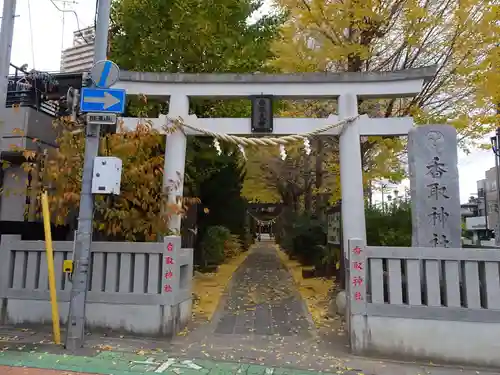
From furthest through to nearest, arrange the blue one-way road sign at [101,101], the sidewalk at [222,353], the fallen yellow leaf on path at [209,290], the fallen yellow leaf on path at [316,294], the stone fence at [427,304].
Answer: the fallen yellow leaf on path at [209,290], the fallen yellow leaf on path at [316,294], the blue one-way road sign at [101,101], the stone fence at [427,304], the sidewalk at [222,353]

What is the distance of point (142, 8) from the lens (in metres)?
9.98

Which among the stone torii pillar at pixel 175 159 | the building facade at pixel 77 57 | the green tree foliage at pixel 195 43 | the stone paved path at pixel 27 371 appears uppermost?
the building facade at pixel 77 57

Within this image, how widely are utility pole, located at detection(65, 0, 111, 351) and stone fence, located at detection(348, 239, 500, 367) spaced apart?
4.11m

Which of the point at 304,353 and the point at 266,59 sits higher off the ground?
the point at 266,59

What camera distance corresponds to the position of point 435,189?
695cm

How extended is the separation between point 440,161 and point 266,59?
6.77 metres

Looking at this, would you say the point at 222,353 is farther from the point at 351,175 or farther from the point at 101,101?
the point at 101,101

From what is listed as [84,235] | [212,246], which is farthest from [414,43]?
[212,246]

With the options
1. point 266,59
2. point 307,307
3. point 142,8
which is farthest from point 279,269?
point 142,8

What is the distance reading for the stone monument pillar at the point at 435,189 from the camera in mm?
6840

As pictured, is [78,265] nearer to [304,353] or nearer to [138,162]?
[138,162]

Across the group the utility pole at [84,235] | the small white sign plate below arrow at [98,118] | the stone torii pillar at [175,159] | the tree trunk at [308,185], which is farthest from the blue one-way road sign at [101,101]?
the tree trunk at [308,185]

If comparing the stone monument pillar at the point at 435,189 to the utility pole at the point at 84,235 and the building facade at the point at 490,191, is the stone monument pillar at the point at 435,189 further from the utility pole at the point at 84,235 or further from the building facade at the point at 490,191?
the building facade at the point at 490,191

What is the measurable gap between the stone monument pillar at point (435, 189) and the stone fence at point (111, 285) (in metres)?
4.50
